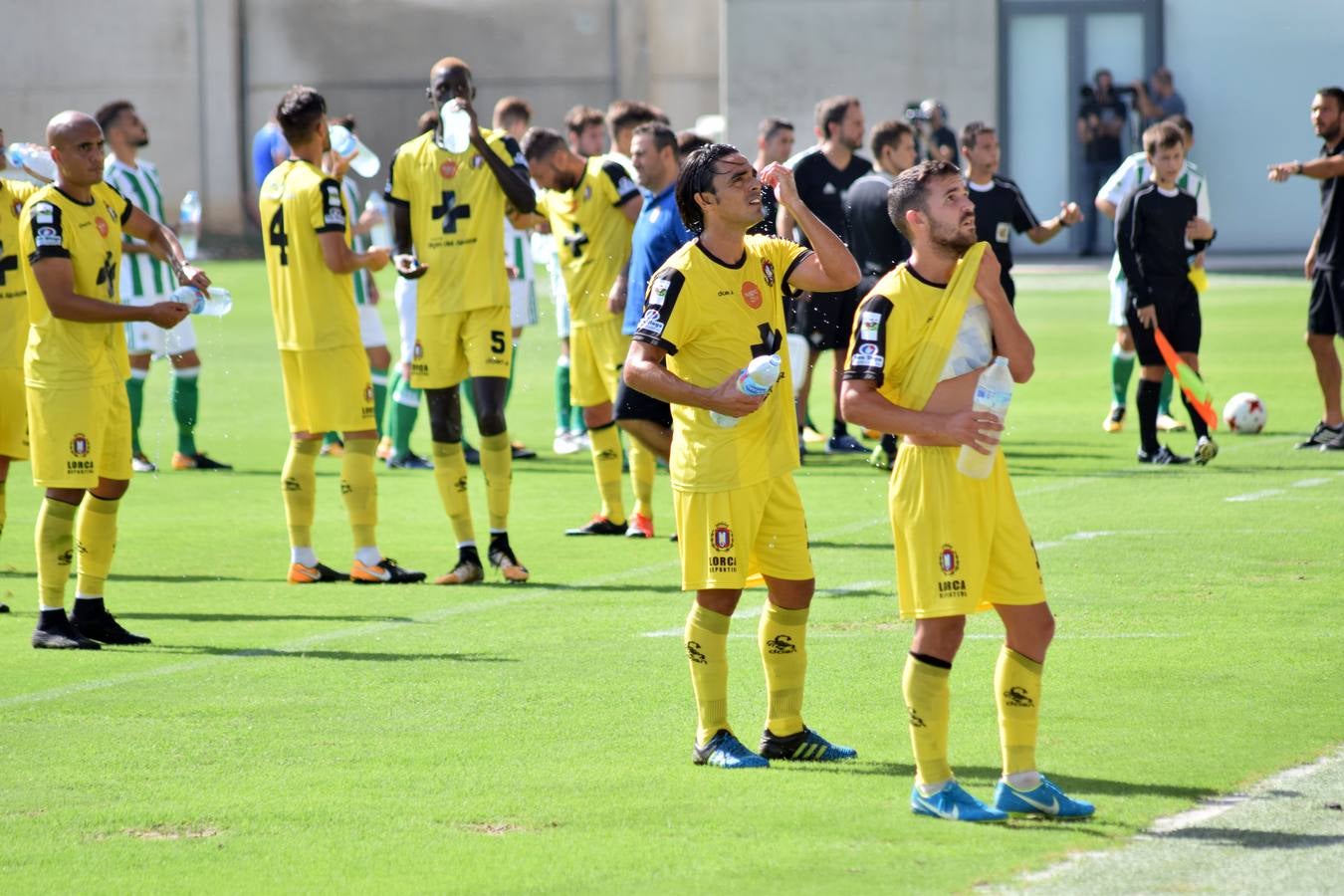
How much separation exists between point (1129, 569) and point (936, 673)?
432cm

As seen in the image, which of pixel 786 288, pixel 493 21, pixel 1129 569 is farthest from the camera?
Answer: pixel 493 21

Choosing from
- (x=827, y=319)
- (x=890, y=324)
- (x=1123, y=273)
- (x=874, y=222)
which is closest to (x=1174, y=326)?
(x=1123, y=273)

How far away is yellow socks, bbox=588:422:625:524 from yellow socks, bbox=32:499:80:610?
3556 millimetres

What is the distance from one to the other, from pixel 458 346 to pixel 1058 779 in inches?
197

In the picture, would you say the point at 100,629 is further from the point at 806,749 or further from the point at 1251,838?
the point at 1251,838

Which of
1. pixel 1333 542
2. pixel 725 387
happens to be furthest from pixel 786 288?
pixel 1333 542

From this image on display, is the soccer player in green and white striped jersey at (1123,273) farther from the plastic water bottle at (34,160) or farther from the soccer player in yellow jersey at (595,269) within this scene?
the plastic water bottle at (34,160)

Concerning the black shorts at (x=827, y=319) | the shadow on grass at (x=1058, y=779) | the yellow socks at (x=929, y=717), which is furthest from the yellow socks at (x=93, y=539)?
the black shorts at (x=827, y=319)

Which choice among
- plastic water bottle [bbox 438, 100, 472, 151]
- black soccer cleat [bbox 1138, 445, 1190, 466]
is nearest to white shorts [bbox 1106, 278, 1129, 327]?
black soccer cleat [bbox 1138, 445, 1190, 466]

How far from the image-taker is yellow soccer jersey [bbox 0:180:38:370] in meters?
9.75

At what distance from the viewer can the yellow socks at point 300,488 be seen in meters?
10.4

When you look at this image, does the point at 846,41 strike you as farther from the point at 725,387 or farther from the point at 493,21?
the point at 725,387

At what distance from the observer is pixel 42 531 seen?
8.80 m

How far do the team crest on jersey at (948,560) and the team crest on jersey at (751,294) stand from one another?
4.26 ft
